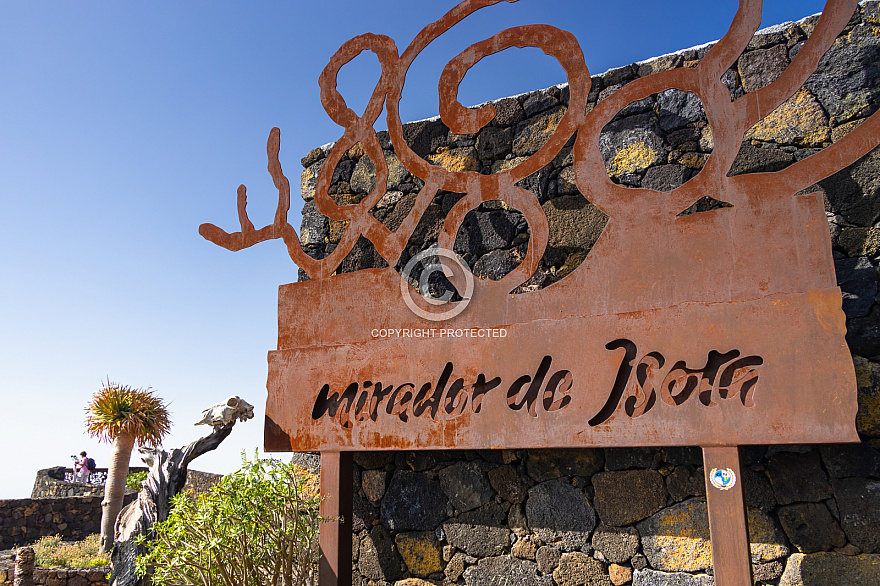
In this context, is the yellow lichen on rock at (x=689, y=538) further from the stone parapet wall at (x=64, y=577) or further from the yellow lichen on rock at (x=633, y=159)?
the stone parapet wall at (x=64, y=577)

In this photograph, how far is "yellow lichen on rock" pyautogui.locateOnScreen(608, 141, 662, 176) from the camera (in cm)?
408

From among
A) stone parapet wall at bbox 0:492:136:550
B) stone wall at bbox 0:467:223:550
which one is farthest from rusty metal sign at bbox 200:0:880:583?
stone parapet wall at bbox 0:492:136:550

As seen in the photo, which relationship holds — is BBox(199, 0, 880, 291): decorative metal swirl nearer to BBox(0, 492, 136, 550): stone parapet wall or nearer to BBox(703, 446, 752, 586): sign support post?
BBox(703, 446, 752, 586): sign support post

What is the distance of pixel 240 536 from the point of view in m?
3.49

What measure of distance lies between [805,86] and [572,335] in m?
2.21

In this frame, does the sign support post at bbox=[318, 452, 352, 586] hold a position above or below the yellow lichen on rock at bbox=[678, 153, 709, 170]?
below

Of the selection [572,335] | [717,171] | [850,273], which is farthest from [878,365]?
[572,335]

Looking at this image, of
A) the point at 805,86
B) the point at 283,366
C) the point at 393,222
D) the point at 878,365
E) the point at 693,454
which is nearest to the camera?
the point at 878,365

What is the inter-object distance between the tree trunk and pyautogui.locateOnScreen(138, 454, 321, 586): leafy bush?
6444mm

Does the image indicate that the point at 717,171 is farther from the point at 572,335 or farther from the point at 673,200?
the point at 572,335

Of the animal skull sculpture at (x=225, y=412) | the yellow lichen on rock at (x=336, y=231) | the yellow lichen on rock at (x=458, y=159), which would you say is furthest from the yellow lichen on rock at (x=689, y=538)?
the yellow lichen on rock at (x=336, y=231)

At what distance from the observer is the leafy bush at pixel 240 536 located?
3.49 metres

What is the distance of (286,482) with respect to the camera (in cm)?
388

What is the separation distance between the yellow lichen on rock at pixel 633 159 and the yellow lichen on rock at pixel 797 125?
0.58m
